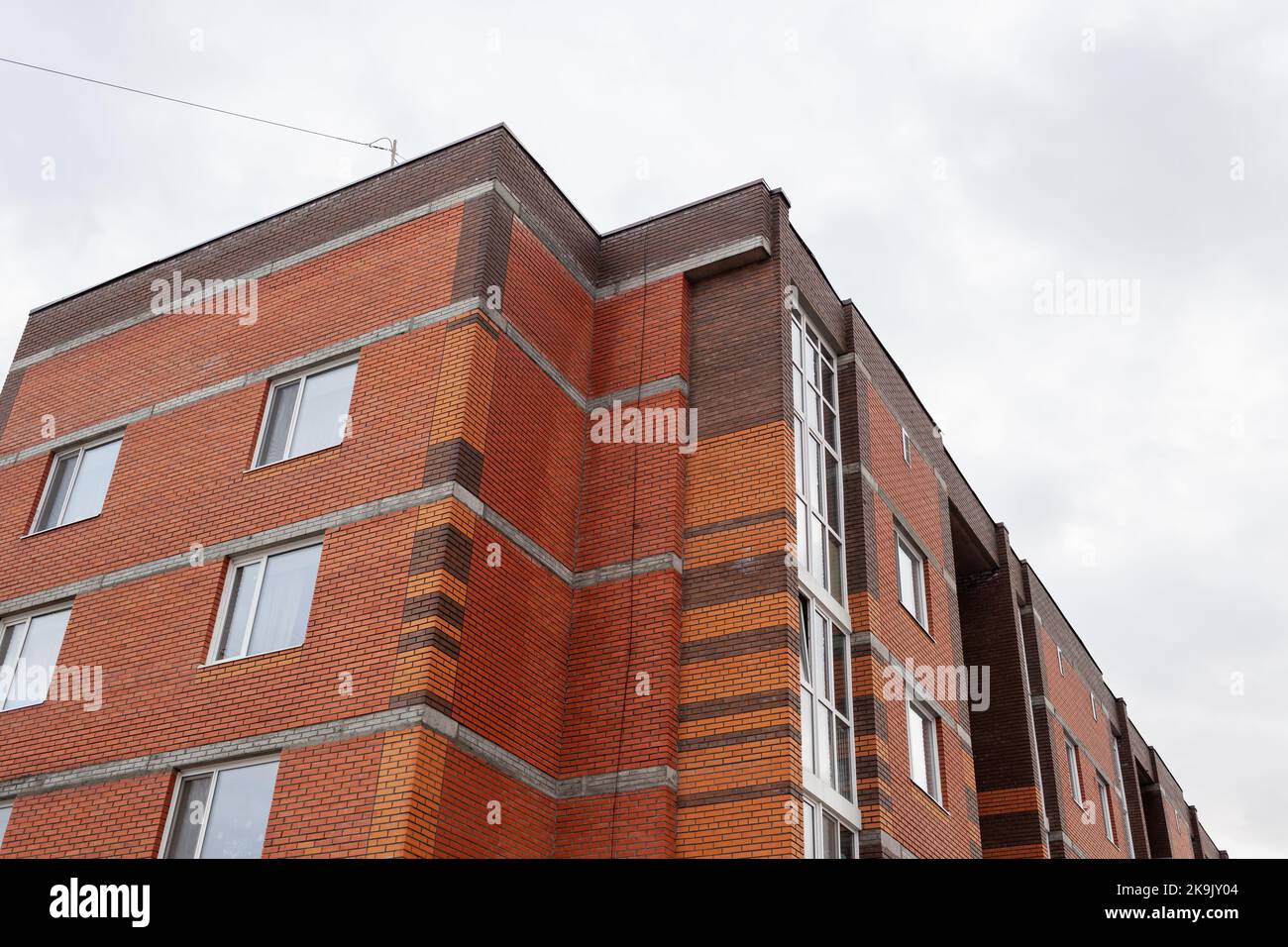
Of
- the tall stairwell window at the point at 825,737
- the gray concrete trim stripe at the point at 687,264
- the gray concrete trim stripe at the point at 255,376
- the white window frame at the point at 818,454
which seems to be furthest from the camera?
the gray concrete trim stripe at the point at 687,264

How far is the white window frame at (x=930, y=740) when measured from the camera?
18016 millimetres

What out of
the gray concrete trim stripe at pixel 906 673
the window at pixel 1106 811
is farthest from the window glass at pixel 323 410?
the window at pixel 1106 811

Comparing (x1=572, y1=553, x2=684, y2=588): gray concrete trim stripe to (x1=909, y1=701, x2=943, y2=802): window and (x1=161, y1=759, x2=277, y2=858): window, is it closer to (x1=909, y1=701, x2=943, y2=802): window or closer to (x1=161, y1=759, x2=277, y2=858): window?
(x1=161, y1=759, x2=277, y2=858): window

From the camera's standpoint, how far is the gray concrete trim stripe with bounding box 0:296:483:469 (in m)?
15.7

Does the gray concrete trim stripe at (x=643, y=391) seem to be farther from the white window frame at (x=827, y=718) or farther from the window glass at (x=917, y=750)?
the window glass at (x=917, y=750)

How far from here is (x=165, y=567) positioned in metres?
15.7

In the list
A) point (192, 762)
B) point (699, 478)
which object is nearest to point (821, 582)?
point (699, 478)

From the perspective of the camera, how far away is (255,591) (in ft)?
49.2

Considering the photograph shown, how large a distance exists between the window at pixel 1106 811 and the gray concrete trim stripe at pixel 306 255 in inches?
775

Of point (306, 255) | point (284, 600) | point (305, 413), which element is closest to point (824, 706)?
point (284, 600)

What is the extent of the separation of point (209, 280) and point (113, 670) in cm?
632
